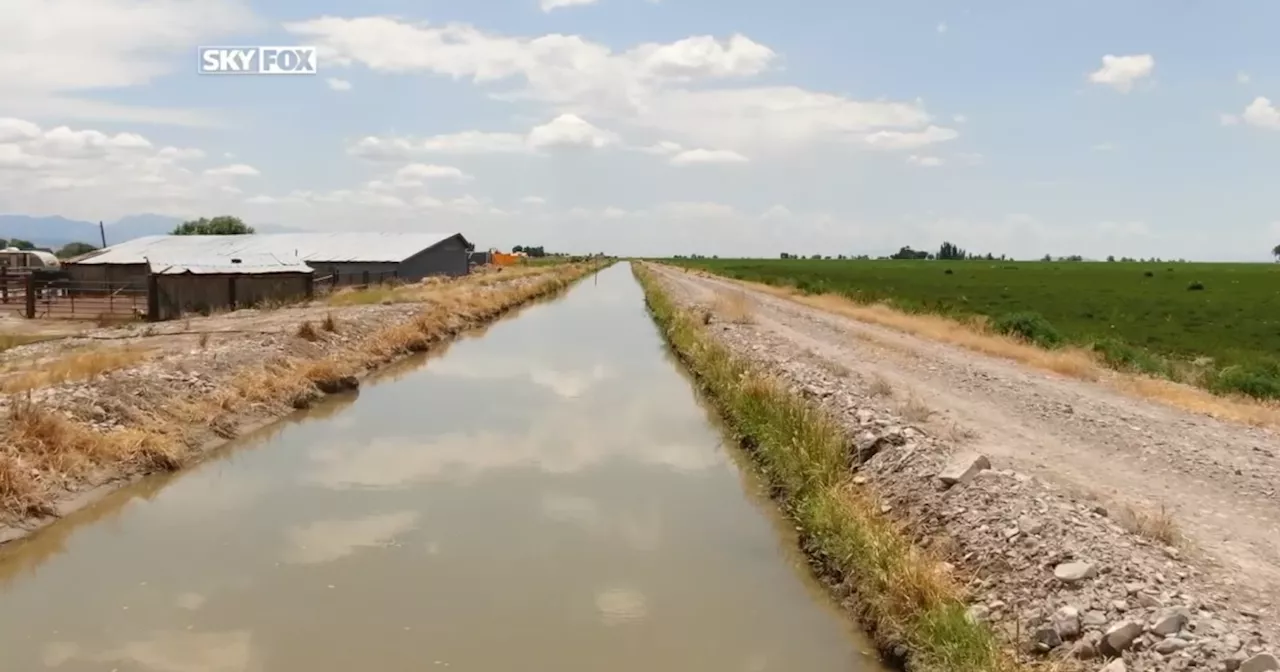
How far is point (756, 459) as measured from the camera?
14180mm

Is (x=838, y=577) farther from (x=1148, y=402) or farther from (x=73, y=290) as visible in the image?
(x=73, y=290)

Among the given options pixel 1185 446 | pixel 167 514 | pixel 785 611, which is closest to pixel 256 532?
pixel 167 514

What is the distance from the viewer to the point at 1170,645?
6012 millimetres

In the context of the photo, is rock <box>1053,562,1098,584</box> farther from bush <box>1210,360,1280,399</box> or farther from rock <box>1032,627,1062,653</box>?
bush <box>1210,360,1280,399</box>

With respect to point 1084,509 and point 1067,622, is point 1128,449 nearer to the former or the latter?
point 1084,509

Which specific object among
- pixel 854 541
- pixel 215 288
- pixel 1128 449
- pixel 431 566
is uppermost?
pixel 215 288

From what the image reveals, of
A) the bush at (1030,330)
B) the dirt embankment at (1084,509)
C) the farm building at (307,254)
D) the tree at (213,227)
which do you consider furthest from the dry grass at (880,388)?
the tree at (213,227)

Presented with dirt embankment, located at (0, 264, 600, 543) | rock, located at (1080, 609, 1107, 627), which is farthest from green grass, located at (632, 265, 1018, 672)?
dirt embankment, located at (0, 264, 600, 543)

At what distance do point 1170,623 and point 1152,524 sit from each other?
7.81 ft

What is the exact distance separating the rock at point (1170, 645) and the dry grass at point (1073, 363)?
10743 millimetres

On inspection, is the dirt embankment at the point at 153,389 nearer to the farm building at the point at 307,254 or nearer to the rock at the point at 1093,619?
the rock at the point at 1093,619

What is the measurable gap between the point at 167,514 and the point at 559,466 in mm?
5209

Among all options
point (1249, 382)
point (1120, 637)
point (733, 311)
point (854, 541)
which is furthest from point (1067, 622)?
point (733, 311)

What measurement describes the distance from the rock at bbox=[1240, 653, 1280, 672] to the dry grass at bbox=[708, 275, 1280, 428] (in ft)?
36.1
